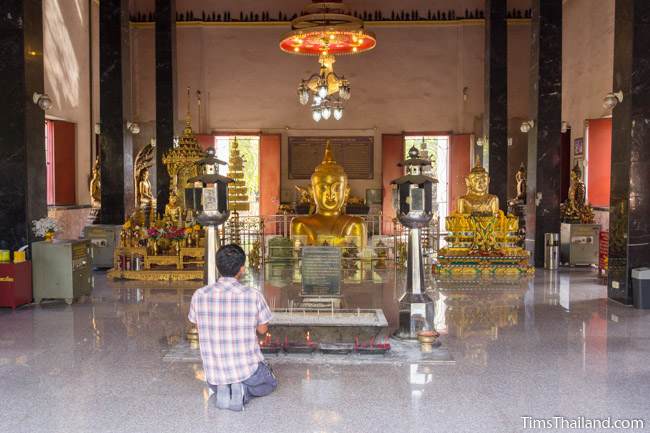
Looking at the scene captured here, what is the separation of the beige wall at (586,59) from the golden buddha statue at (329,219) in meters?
5.48

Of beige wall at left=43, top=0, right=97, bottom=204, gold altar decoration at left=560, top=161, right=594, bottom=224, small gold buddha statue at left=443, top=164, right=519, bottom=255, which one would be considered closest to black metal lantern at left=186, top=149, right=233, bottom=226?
small gold buddha statue at left=443, top=164, right=519, bottom=255

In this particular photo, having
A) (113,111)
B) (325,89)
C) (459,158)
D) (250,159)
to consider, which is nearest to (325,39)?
(325,89)

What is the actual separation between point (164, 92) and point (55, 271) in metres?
6.67

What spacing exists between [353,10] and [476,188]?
832 centimetres

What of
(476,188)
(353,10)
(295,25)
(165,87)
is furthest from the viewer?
(353,10)


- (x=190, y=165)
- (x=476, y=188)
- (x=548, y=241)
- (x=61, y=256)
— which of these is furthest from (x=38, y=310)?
(x=548, y=241)

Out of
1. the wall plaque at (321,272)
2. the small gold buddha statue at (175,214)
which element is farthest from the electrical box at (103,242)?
the wall plaque at (321,272)

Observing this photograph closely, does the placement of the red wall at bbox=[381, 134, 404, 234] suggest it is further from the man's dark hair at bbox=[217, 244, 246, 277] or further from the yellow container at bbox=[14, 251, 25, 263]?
the man's dark hair at bbox=[217, 244, 246, 277]

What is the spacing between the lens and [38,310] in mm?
7473

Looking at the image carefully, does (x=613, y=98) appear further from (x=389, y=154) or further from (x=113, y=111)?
(x=389, y=154)

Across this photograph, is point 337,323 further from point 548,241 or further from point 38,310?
point 548,241

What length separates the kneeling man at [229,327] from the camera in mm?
4125

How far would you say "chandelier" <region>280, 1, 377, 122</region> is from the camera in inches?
460

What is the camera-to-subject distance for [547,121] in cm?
1139
